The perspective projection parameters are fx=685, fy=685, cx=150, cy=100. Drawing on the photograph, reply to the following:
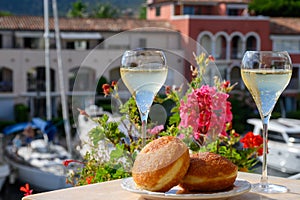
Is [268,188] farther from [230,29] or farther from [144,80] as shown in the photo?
[230,29]

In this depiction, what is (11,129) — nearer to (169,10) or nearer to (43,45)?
(43,45)

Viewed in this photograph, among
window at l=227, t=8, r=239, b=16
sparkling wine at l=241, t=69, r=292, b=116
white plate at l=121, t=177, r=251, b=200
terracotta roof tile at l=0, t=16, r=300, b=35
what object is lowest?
white plate at l=121, t=177, r=251, b=200

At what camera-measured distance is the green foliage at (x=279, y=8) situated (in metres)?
39.3

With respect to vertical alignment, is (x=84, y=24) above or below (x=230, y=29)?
above

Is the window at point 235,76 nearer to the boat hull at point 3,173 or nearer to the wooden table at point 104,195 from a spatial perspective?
the boat hull at point 3,173

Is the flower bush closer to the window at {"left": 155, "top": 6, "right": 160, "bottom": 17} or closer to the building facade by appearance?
the building facade

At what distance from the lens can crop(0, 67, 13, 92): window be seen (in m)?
26.5

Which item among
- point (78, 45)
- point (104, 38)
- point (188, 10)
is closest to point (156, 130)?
point (78, 45)

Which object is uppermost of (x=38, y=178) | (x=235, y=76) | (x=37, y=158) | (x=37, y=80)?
(x=235, y=76)

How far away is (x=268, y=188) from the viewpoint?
5.65 ft

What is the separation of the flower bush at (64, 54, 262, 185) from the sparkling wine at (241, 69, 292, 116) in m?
0.43

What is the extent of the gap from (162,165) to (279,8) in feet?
128

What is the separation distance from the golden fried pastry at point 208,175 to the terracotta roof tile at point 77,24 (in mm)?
26034

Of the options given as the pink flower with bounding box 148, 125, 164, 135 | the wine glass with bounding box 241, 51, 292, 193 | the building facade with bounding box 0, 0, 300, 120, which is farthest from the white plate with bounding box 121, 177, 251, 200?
the building facade with bounding box 0, 0, 300, 120
